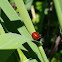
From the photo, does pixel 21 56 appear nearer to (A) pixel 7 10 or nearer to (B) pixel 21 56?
(B) pixel 21 56

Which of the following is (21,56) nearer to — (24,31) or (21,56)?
(21,56)

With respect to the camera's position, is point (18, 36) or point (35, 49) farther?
point (35, 49)

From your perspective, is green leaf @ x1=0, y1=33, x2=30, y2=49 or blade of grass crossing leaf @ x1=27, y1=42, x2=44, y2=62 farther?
blade of grass crossing leaf @ x1=27, y1=42, x2=44, y2=62

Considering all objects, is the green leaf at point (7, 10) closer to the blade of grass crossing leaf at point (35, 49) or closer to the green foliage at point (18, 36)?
the green foliage at point (18, 36)

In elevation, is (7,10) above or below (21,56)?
above

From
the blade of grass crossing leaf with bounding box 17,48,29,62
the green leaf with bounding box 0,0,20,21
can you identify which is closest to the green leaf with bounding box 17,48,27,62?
the blade of grass crossing leaf with bounding box 17,48,29,62

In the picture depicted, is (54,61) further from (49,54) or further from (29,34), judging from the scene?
(29,34)

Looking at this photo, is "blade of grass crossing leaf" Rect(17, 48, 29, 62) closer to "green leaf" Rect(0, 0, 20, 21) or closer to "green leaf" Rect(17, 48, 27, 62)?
"green leaf" Rect(17, 48, 27, 62)

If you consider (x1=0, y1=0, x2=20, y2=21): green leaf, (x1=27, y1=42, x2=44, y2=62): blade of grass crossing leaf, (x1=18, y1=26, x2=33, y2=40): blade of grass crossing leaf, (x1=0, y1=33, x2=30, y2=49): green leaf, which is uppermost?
(x1=0, y1=0, x2=20, y2=21): green leaf

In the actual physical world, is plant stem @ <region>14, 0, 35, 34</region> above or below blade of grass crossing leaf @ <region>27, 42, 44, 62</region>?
above

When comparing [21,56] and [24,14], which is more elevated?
[24,14]

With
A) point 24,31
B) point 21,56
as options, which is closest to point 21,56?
point 21,56
